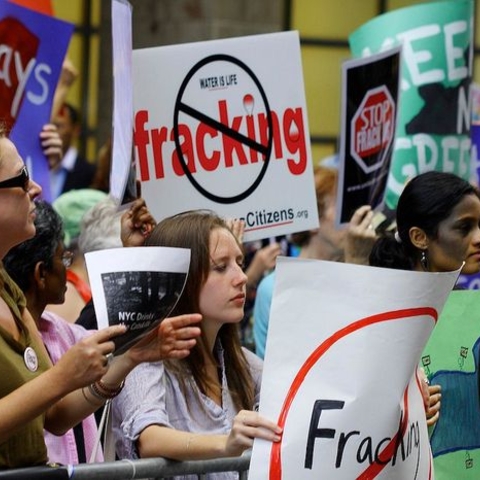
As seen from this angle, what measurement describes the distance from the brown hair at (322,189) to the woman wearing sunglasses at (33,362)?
347 cm

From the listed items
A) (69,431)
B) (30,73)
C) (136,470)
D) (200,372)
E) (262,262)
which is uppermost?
(30,73)

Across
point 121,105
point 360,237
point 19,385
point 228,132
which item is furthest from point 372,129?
point 19,385

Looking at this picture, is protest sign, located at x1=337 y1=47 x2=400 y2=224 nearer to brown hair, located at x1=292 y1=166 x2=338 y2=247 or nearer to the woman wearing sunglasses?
brown hair, located at x1=292 y1=166 x2=338 y2=247

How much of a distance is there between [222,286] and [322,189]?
3.32 meters

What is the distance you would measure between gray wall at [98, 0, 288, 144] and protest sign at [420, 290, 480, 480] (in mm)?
8165

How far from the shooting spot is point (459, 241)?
5371mm

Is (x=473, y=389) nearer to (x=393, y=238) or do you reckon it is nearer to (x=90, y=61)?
(x=393, y=238)

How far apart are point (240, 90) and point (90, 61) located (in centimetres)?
863

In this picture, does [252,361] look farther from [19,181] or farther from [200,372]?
[19,181]

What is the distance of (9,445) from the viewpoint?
3824mm

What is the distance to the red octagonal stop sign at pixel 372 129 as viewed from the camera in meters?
6.71

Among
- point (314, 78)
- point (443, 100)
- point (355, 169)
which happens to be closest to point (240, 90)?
point (355, 169)

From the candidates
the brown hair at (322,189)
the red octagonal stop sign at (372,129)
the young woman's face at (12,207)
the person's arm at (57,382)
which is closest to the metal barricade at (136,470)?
the person's arm at (57,382)

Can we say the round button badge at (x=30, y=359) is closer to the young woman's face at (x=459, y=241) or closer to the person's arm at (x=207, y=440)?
the person's arm at (x=207, y=440)
